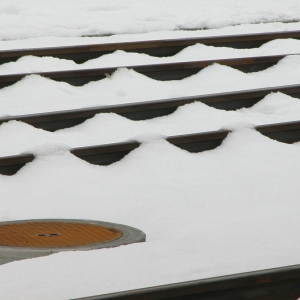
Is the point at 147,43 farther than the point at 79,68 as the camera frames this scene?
Yes

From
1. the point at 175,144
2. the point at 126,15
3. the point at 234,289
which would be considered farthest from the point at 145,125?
the point at 126,15

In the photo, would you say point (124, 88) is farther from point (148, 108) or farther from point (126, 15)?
point (126, 15)

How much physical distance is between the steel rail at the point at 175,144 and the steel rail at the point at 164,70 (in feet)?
4.58

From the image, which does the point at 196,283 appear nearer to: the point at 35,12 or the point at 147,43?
the point at 147,43

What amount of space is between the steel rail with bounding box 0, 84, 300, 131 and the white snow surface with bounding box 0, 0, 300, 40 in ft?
6.25

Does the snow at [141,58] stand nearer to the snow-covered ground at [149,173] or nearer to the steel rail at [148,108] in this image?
the snow-covered ground at [149,173]

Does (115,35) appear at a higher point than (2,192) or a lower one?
higher

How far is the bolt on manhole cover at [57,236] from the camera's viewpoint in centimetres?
295

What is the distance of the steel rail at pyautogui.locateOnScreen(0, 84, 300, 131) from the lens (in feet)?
16.6

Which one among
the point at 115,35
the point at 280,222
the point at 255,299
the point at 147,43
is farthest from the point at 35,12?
the point at 255,299

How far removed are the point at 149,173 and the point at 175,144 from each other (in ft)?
1.72

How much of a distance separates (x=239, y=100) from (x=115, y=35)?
1849mm

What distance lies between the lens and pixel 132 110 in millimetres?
5445

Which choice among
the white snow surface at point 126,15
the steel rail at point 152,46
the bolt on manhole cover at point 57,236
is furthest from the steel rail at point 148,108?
the white snow surface at point 126,15
